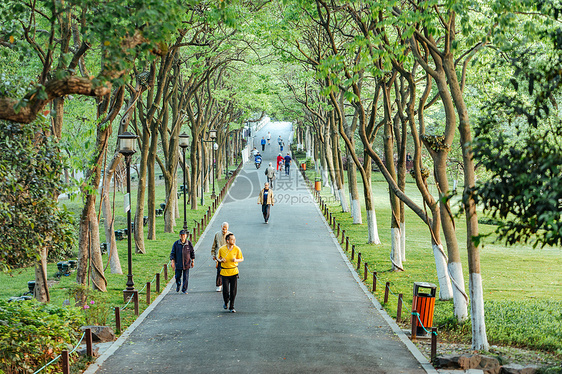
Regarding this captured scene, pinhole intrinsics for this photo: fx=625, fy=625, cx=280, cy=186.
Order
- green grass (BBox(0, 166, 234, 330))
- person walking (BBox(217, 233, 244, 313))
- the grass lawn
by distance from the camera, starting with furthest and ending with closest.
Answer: person walking (BBox(217, 233, 244, 313)) → green grass (BBox(0, 166, 234, 330)) → the grass lawn

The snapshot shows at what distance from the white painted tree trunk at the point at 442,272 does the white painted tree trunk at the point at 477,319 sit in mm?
3421

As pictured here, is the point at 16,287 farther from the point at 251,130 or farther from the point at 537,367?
the point at 251,130

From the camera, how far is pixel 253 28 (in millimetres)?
18812

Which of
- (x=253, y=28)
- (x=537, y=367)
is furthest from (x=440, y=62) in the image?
(x=253, y=28)

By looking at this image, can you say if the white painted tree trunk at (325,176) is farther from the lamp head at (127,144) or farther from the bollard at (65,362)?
the bollard at (65,362)

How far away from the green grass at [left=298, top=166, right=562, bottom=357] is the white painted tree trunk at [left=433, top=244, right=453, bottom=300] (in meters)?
0.28

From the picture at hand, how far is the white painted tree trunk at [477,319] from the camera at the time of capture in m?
11.0

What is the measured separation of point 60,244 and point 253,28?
1012 centimetres

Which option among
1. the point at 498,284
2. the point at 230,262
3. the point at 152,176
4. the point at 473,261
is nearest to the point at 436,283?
the point at 498,284

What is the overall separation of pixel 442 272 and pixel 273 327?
513cm

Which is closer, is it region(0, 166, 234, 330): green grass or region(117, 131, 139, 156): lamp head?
region(0, 166, 234, 330): green grass

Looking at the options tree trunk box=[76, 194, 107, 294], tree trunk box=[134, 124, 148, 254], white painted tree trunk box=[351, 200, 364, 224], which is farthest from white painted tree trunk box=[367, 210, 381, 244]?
tree trunk box=[76, 194, 107, 294]

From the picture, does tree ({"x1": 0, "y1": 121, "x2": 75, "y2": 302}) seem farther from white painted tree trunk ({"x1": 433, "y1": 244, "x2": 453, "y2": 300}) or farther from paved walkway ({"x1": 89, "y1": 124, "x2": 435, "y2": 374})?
white painted tree trunk ({"x1": 433, "y1": 244, "x2": 453, "y2": 300})

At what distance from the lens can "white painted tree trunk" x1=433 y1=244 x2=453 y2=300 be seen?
1488 centimetres
